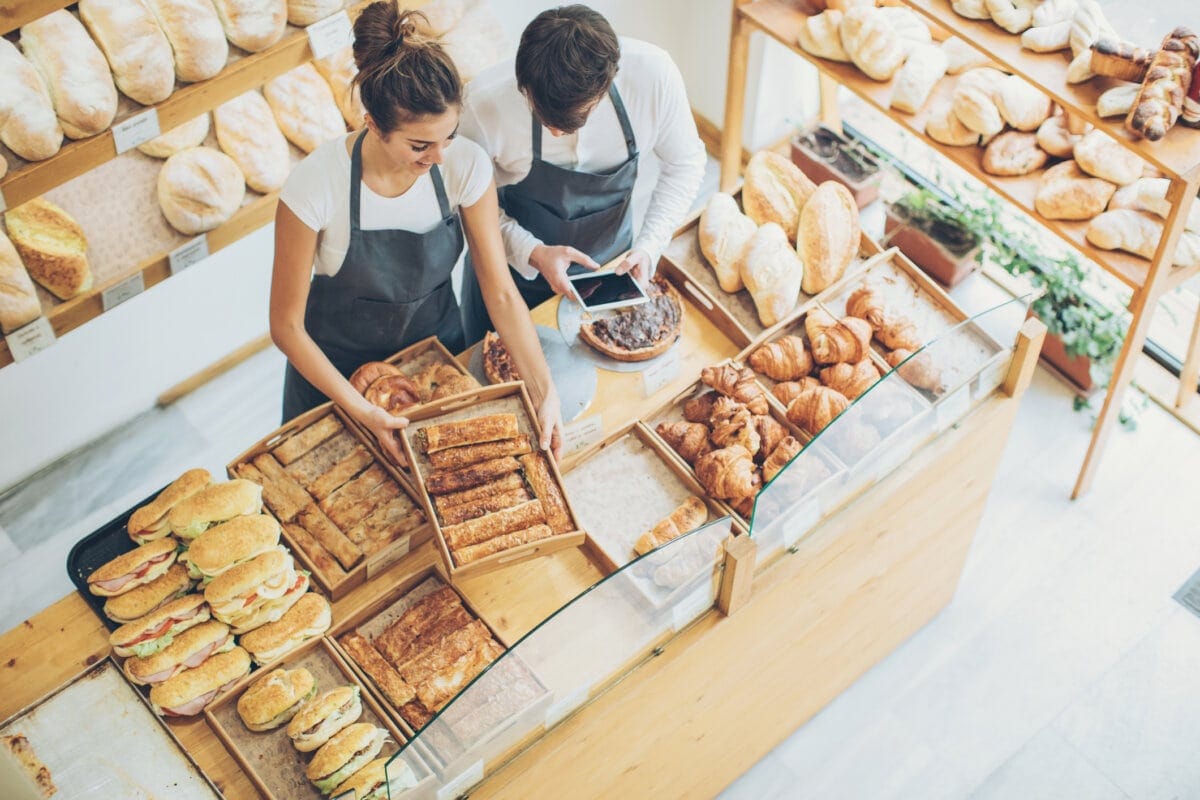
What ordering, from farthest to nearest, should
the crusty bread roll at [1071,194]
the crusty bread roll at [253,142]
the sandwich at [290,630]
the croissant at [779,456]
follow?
the crusty bread roll at [1071,194]
the crusty bread roll at [253,142]
the croissant at [779,456]
the sandwich at [290,630]

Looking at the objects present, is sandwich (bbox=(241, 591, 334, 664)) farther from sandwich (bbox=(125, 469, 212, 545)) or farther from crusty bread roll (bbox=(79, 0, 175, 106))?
crusty bread roll (bbox=(79, 0, 175, 106))

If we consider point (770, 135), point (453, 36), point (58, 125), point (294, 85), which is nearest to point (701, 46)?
point (770, 135)

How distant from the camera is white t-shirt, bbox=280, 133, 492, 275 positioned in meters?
2.40

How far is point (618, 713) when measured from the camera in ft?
7.53

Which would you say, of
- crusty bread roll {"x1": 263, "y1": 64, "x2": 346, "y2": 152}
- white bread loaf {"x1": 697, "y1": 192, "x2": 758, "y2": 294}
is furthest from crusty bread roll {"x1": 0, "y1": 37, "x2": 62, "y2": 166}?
white bread loaf {"x1": 697, "y1": 192, "x2": 758, "y2": 294}

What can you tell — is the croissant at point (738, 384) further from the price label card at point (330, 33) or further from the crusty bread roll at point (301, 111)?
the crusty bread roll at point (301, 111)

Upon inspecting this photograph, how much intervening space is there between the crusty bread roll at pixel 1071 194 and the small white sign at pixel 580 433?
185 centimetres

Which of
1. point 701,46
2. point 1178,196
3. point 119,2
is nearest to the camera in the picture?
point 119,2

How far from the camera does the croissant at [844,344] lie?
2.72 m

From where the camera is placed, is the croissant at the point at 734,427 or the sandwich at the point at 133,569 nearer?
the sandwich at the point at 133,569

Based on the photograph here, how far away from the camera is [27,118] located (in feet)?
7.73

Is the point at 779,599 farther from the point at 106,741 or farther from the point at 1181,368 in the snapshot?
the point at 1181,368

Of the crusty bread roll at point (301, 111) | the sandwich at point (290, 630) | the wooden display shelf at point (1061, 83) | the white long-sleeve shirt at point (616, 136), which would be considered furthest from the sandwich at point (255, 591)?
the wooden display shelf at point (1061, 83)

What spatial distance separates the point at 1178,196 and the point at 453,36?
2.26 meters
